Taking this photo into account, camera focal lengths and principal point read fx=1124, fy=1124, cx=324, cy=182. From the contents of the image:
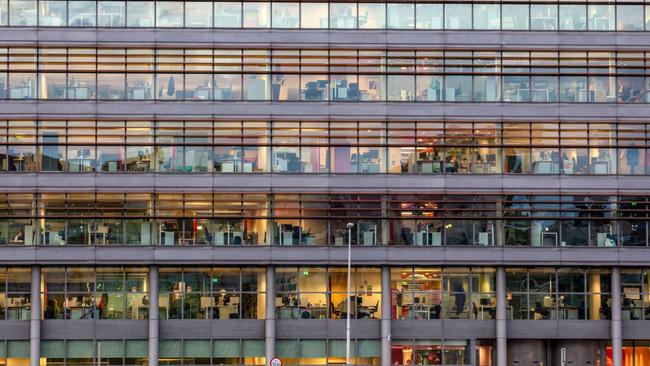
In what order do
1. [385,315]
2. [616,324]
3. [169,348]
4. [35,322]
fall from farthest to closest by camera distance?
[616,324] < [385,315] < [169,348] < [35,322]

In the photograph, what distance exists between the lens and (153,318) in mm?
56062

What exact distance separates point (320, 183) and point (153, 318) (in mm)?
10722

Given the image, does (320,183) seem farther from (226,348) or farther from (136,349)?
(136,349)

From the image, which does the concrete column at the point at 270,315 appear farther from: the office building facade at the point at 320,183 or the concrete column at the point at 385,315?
the concrete column at the point at 385,315

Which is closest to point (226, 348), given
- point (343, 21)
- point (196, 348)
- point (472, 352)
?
point (196, 348)

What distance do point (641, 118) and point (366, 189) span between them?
14488 millimetres

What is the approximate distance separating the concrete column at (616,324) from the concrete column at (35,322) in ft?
94.8

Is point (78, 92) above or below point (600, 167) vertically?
above

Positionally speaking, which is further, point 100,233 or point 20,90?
point 20,90

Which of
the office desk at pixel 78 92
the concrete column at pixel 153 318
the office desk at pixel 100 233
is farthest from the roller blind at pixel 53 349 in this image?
the office desk at pixel 78 92

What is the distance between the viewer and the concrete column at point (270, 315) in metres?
56.2

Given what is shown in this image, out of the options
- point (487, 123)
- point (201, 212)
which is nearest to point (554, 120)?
point (487, 123)

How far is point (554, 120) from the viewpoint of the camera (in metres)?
57.2

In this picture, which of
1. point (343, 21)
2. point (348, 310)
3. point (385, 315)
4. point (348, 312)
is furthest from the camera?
point (343, 21)
